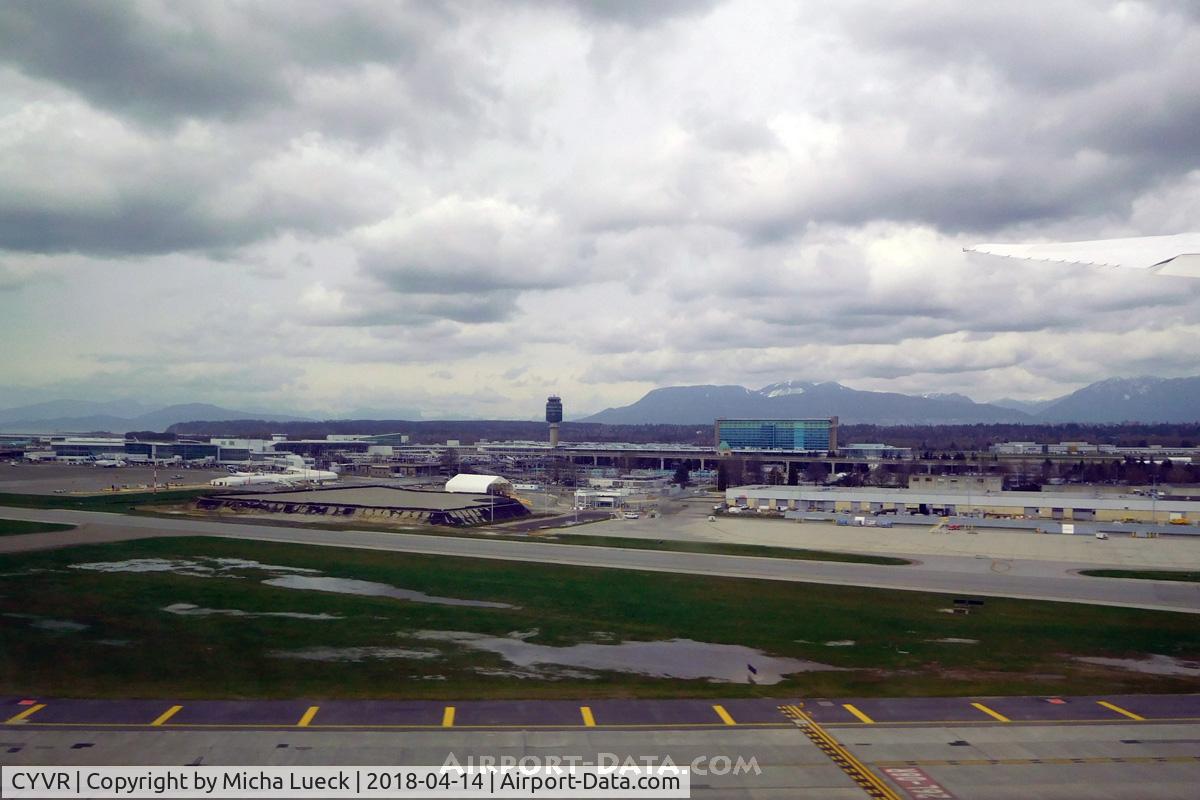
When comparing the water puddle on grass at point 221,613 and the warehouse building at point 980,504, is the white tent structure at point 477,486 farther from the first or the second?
the water puddle on grass at point 221,613

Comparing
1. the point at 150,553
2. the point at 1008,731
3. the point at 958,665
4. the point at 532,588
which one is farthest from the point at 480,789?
the point at 150,553

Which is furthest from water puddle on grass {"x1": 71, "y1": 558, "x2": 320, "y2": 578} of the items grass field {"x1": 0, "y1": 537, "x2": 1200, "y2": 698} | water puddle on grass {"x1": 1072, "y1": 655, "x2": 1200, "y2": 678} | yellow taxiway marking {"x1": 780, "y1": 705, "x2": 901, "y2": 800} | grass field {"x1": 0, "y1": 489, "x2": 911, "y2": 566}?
water puddle on grass {"x1": 1072, "y1": 655, "x2": 1200, "y2": 678}

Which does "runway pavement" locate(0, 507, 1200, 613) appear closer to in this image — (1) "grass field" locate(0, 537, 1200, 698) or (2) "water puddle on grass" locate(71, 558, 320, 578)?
(1) "grass field" locate(0, 537, 1200, 698)

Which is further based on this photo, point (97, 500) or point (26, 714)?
point (97, 500)

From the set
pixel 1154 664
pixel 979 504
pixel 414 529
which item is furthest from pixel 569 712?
pixel 979 504

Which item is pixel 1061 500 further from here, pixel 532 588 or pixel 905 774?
pixel 905 774

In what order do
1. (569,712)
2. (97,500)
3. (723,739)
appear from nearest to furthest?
(723,739), (569,712), (97,500)

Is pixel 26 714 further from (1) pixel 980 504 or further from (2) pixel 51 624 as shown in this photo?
(1) pixel 980 504
